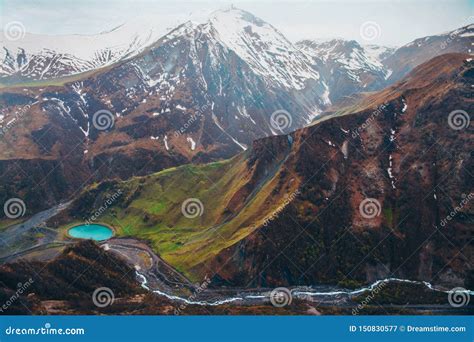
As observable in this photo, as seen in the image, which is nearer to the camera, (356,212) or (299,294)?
(299,294)

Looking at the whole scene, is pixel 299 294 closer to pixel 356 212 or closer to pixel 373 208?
pixel 356 212

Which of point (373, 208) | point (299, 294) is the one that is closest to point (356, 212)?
point (373, 208)

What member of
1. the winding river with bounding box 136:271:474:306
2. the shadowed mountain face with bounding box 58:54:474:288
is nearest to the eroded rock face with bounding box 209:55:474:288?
the shadowed mountain face with bounding box 58:54:474:288

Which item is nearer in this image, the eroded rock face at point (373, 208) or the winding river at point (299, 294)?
the winding river at point (299, 294)

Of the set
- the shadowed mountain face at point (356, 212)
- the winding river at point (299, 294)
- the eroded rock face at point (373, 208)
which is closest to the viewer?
the winding river at point (299, 294)

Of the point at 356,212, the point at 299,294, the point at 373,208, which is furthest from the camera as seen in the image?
the point at 373,208

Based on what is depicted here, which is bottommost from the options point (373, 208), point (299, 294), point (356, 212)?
point (299, 294)

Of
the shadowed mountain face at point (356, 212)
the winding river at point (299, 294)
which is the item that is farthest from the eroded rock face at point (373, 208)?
the winding river at point (299, 294)

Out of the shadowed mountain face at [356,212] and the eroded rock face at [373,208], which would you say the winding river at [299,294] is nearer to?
the shadowed mountain face at [356,212]
